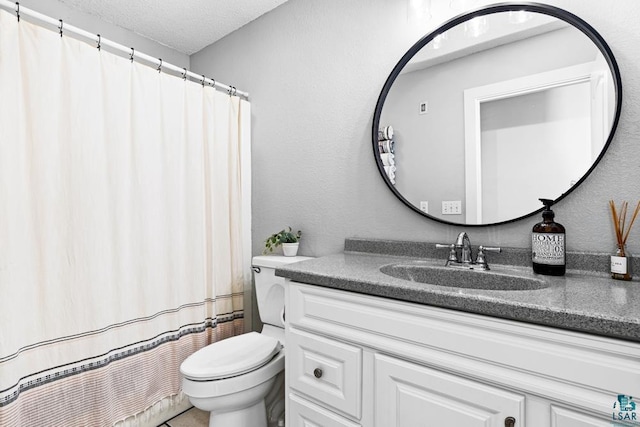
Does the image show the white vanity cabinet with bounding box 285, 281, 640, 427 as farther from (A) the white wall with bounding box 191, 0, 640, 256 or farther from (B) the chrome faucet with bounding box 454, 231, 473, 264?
(A) the white wall with bounding box 191, 0, 640, 256

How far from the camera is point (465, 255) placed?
134 cm

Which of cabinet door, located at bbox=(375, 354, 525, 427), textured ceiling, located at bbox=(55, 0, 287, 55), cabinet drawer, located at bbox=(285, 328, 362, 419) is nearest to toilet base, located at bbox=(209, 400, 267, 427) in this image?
cabinet drawer, located at bbox=(285, 328, 362, 419)

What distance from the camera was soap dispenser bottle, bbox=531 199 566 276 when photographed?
1.12m

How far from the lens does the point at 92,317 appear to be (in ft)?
4.75

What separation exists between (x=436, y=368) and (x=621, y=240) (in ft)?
2.50

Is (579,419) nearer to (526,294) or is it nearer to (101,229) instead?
(526,294)

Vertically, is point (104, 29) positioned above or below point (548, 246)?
above

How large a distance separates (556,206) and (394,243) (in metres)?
0.65

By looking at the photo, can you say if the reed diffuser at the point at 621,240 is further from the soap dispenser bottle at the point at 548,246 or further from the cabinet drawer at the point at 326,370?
the cabinet drawer at the point at 326,370

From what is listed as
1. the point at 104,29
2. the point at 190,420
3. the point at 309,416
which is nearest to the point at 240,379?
the point at 309,416

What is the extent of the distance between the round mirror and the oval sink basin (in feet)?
0.79

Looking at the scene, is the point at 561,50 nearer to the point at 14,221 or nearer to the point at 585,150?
the point at 585,150

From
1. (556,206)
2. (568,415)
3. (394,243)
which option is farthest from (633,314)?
(394,243)

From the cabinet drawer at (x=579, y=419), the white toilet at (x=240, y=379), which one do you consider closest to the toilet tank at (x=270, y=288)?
the white toilet at (x=240, y=379)
